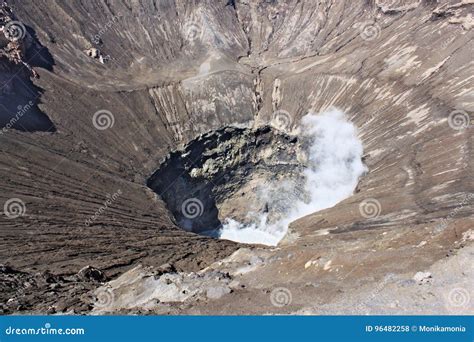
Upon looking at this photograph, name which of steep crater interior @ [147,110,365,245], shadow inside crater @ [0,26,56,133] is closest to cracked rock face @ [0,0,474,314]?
shadow inside crater @ [0,26,56,133]

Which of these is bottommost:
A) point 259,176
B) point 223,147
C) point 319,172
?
point 319,172

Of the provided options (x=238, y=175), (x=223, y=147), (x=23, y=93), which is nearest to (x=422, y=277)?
(x=223, y=147)

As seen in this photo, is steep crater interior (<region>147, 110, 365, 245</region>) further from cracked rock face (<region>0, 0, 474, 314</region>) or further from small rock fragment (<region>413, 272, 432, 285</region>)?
small rock fragment (<region>413, 272, 432, 285</region>)

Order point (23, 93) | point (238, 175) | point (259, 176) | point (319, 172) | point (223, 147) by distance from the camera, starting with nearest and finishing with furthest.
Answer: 1. point (23, 93)
2. point (319, 172)
3. point (223, 147)
4. point (238, 175)
5. point (259, 176)

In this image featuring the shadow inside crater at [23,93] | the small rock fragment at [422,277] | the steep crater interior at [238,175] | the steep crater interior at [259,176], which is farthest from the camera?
the steep crater interior at [238,175]

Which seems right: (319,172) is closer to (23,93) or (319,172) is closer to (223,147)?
(223,147)

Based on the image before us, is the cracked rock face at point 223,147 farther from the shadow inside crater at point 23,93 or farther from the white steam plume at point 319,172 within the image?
the white steam plume at point 319,172

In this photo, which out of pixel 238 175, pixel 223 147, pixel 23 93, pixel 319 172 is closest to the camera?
pixel 23 93

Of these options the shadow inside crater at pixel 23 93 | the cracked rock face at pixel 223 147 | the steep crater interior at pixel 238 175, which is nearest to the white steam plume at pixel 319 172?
the steep crater interior at pixel 238 175

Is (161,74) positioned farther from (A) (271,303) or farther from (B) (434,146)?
(A) (271,303)
